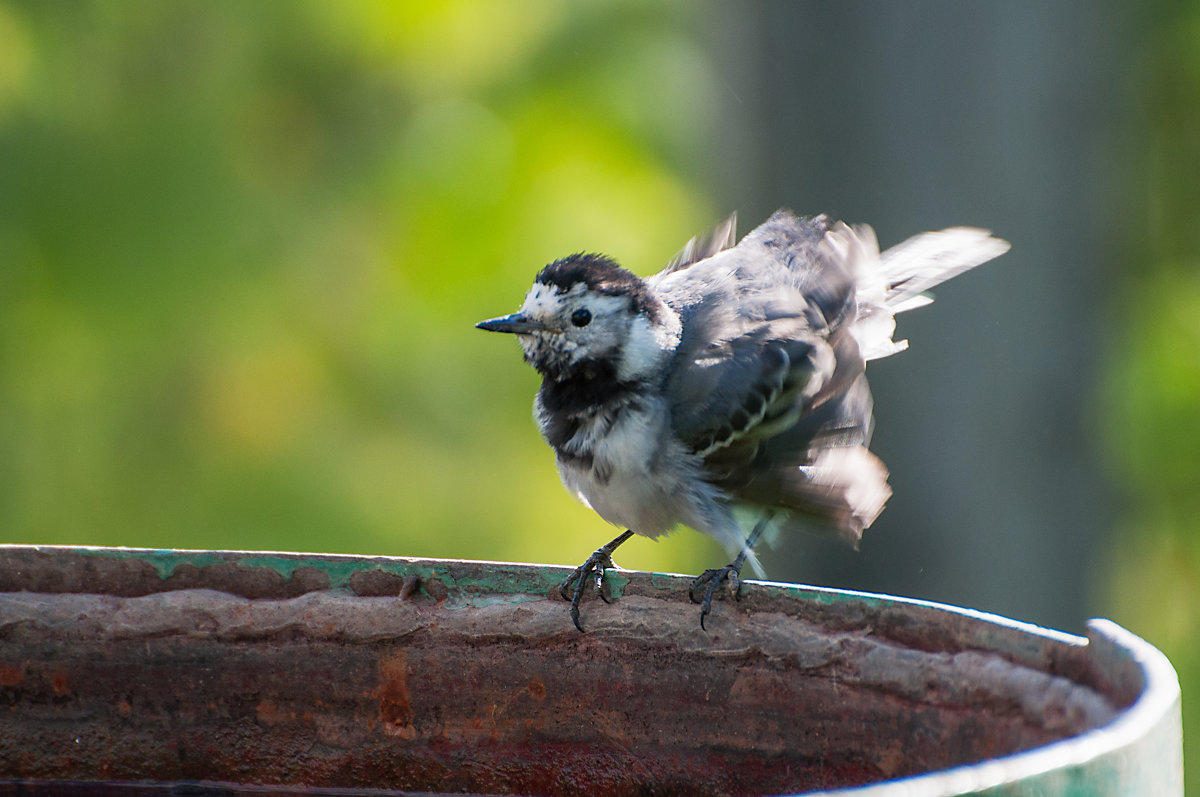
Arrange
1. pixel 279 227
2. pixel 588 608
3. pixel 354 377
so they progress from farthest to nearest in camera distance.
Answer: pixel 354 377, pixel 279 227, pixel 588 608

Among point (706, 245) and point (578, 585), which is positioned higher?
point (706, 245)

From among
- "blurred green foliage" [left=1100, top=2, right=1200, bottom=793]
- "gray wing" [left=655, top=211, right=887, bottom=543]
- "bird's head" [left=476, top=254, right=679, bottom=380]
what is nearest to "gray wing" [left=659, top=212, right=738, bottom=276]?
"gray wing" [left=655, top=211, right=887, bottom=543]

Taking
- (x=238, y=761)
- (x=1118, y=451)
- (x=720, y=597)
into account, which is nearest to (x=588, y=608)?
(x=720, y=597)

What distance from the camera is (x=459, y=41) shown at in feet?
20.8

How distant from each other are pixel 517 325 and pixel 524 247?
10.1 feet

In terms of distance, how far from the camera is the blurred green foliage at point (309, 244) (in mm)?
5430

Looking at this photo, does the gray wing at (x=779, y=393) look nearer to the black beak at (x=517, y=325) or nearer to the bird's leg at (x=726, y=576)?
the bird's leg at (x=726, y=576)

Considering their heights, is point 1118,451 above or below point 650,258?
below

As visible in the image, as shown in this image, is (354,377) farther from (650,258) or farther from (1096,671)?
(1096,671)

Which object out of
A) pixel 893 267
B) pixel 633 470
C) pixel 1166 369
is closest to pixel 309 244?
pixel 893 267

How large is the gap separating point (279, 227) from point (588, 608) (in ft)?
13.7

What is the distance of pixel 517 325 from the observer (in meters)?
3.13

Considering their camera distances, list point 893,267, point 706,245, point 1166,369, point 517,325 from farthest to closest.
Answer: point 1166,369
point 706,245
point 893,267
point 517,325

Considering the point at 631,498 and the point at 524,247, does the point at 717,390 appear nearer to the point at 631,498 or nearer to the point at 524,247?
the point at 631,498
